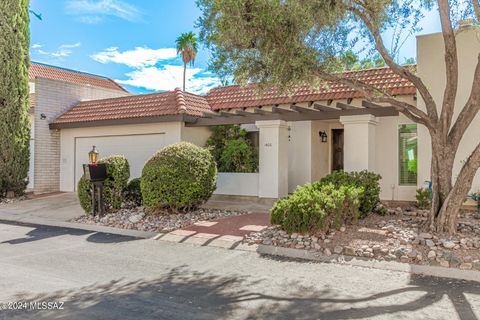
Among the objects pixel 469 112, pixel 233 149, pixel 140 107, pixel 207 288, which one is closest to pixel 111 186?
pixel 233 149

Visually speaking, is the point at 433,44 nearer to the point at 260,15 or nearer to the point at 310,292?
the point at 260,15

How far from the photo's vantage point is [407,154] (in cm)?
1279

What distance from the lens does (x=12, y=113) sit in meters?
15.9

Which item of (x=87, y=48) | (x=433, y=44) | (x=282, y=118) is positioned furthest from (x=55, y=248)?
(x=87, y=48)

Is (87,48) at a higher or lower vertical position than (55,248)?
higher

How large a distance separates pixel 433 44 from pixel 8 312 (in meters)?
11.9

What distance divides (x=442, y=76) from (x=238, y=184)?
7309 millimetres

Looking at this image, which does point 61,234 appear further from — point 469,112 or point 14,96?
point 469,112

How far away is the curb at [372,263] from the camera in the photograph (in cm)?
609

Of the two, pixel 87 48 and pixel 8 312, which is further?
pixel 87 48

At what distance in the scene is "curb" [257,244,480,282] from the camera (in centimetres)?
609

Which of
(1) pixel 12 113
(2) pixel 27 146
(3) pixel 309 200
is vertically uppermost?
(1) pixel 12 113

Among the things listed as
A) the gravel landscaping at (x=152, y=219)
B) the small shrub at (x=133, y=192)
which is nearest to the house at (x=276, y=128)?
the small shrub at (x=133, y=192)

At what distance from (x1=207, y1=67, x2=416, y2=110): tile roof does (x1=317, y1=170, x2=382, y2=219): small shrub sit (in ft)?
8.99
